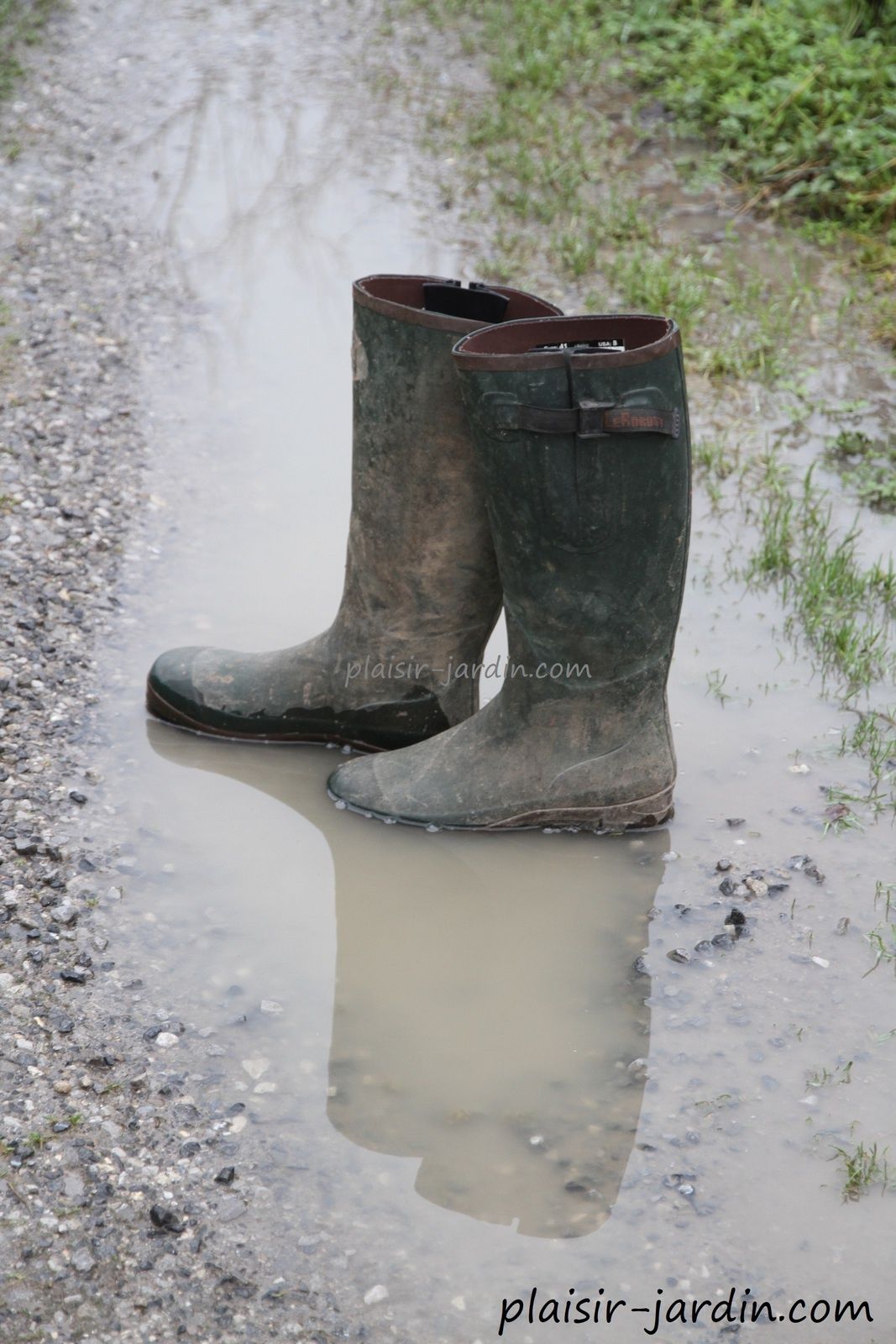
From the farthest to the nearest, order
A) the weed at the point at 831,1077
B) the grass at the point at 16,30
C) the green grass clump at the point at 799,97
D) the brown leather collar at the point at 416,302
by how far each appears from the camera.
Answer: the grass at the point at 16,30, the green grass clump at the point at 799,97, the brown leather collar at the point at 416,302, the weed at the point at 831,1077

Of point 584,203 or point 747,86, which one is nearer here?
point 584,203

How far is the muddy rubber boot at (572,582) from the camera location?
217 centimetres

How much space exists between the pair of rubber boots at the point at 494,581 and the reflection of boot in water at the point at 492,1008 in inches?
4.1

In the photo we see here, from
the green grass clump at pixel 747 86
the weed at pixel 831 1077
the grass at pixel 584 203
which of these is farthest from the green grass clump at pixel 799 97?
the weed at pixel 831 1077

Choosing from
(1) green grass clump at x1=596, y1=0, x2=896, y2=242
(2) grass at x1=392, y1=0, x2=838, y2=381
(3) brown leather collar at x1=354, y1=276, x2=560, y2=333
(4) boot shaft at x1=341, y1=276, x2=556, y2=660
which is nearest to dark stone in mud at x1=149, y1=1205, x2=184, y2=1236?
(4) boot shaft at x1=341, y1=276, x2=556, y2=660

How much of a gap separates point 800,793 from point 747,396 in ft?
6.10

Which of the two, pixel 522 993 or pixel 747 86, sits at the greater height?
pixel 747 86

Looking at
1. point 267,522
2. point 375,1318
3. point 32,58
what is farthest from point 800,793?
point 32,58

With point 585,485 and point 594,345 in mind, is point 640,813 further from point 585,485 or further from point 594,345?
point 594,345

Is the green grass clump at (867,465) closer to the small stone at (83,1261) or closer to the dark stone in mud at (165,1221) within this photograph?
the dark stone in mud at (165,1221)

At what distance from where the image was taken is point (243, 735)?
9.02 ft

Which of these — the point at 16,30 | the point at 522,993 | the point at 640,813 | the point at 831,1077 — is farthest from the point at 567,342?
the point at 16,30

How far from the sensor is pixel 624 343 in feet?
7.77

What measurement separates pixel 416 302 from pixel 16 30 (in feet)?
17.6
